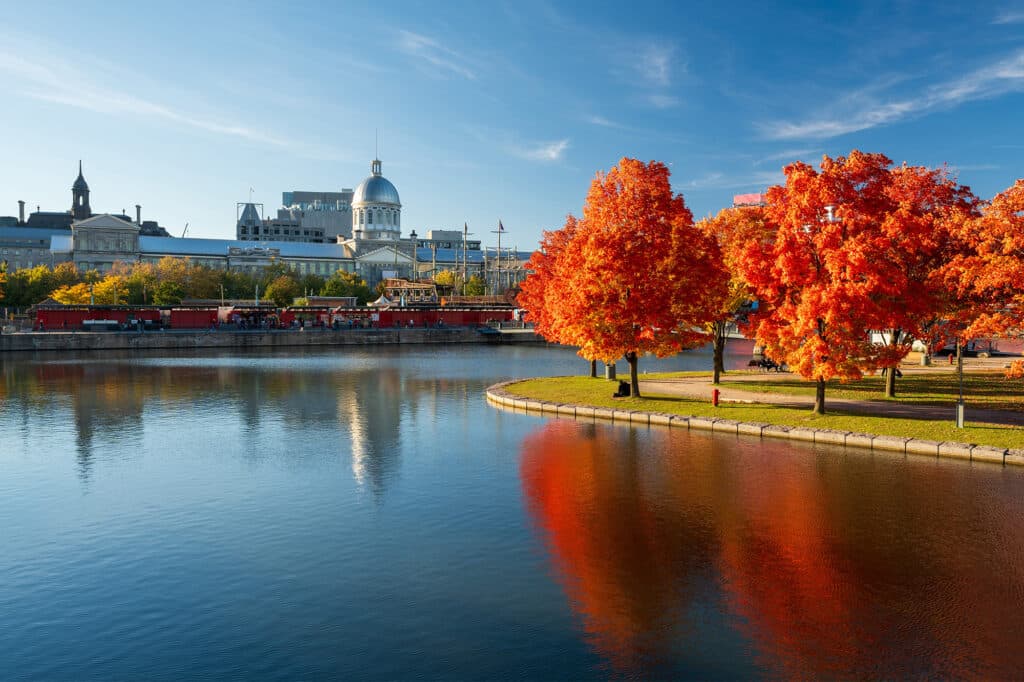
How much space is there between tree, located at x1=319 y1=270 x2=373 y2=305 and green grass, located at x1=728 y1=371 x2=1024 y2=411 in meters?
125

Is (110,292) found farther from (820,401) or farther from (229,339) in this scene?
(820,401)

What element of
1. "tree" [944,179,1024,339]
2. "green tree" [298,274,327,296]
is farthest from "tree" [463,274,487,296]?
"tree" [944,179,1024,339]

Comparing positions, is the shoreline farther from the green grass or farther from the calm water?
the green grass

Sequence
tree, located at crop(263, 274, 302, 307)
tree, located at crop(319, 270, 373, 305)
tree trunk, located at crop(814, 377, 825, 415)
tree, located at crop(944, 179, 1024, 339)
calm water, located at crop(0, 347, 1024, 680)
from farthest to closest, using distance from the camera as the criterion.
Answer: tree, located at crop(319, 270, 373, 305), tree, located at crop(263, 274, 302, 307), tree trunk, located at crop(814, 377, 825, 415), tree, located at crop(944, 179, 1024, 339), calm water, located at crop(0, 347, 1024, 680)

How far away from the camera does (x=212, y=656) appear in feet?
41.8

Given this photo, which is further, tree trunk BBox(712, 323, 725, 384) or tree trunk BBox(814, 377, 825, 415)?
tree trunk BBox(712, 323, 725, 384)

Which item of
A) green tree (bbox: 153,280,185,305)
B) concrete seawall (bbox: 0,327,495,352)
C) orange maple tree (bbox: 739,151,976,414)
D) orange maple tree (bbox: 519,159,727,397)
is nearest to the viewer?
orange maple tree (bbox: 739,151,976,414)

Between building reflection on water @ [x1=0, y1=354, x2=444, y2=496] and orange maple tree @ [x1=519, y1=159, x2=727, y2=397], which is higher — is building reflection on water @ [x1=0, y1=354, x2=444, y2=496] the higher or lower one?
the lower one

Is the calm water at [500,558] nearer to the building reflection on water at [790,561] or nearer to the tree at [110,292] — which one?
the building reflection on water at [790,561]

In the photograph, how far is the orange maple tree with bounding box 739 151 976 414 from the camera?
98.5 feet

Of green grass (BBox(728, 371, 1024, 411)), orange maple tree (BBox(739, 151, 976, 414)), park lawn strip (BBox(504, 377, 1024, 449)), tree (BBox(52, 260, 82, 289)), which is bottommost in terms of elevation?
park lawn strip (BBox(504, 377, 1024, 449))

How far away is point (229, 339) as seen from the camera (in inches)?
3812

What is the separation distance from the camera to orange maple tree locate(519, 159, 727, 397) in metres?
36.8

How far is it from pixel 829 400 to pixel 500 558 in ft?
82.3
